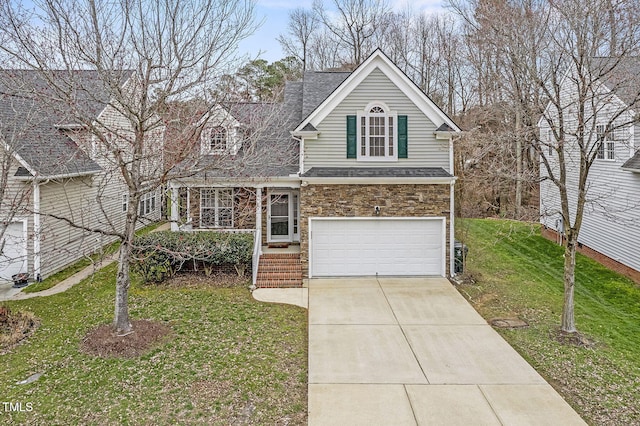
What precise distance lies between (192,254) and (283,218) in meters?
4.34

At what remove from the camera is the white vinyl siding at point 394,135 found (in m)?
13.9

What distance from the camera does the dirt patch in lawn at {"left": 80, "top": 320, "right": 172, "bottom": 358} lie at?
8.12 metres

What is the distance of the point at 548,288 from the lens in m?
12.8

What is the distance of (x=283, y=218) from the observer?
621 inches

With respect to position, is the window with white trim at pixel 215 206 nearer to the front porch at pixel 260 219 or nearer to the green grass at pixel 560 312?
the front porch at pixel 260 219

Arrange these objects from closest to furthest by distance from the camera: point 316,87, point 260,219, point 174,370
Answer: point 174,370, point 260,219, point 316,87

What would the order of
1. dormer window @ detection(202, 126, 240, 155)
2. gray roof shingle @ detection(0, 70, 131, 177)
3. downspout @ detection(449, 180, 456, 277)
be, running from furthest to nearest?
downspout @ detection(449, 180, 456, 277) → dormer window @ detection(202, 126, 240, 155) → gray roof shingle @ detection(0, 70, 131, 177)

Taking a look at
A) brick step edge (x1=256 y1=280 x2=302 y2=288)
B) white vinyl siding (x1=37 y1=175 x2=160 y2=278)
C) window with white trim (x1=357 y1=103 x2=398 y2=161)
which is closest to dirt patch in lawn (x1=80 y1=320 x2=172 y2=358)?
white vinyl siding (x1=37 y1=175 x2=160 y2=278)

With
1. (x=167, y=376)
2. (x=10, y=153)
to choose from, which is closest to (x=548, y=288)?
(x=167, y=376)

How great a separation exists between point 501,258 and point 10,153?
50.3 feet

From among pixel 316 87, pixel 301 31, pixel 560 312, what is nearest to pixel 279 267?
pixel 316 87

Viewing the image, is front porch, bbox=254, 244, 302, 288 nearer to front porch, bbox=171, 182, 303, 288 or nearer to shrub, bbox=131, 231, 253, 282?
front porch, bbox=171, 182, 303, 288

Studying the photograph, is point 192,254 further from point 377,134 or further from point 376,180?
point 377,134

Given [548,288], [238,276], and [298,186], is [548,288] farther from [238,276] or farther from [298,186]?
[238,276]
